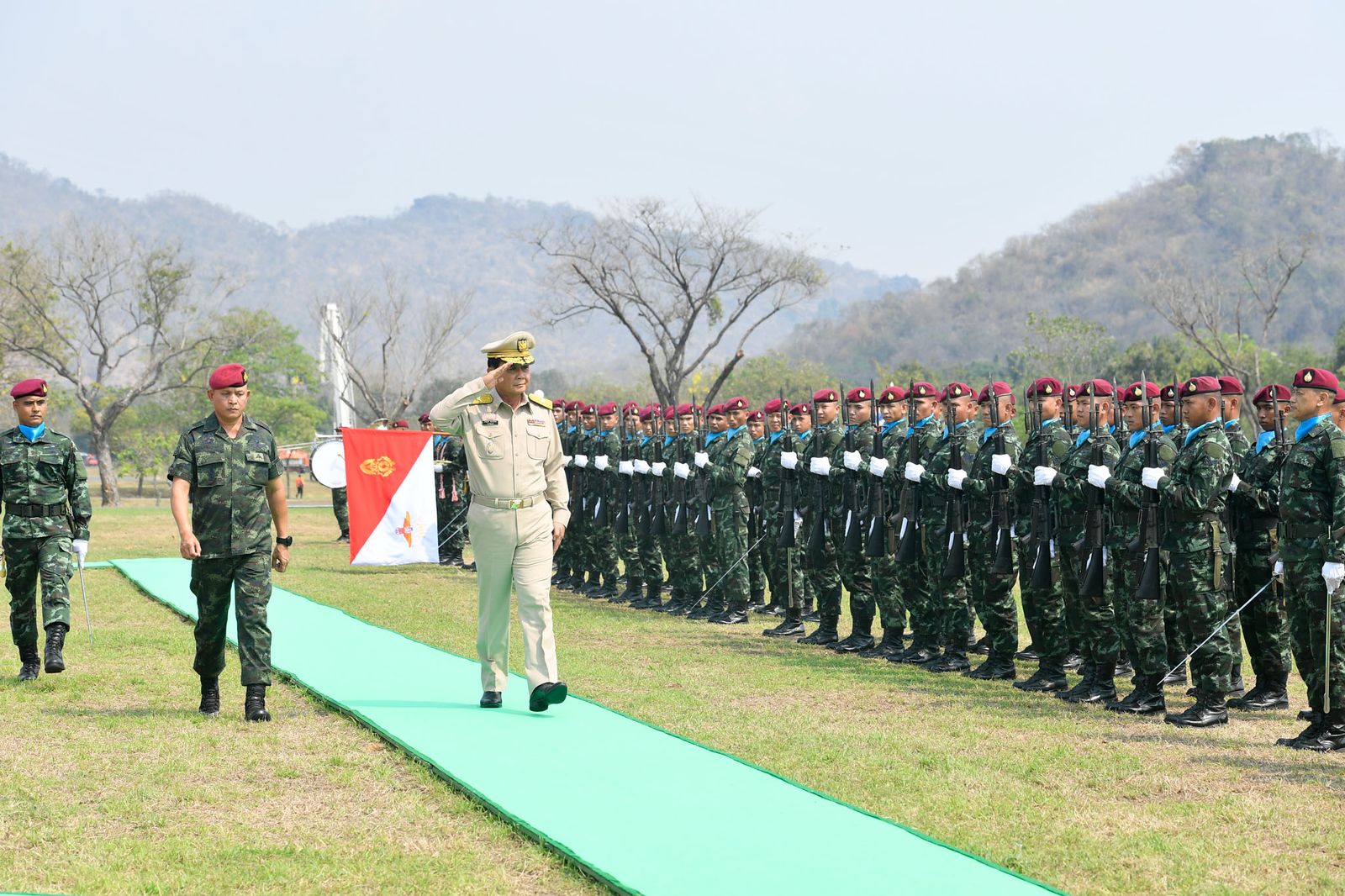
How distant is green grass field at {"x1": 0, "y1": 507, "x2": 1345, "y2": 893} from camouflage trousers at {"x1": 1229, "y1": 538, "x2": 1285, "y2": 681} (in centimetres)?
38

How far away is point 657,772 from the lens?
587cm

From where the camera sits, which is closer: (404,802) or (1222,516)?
(404,802)

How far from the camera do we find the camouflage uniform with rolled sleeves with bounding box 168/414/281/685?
698cm

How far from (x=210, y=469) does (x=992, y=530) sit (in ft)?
16.4

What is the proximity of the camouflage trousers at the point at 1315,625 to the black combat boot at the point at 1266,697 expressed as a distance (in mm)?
955

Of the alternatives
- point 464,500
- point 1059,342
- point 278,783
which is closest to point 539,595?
point 278,783

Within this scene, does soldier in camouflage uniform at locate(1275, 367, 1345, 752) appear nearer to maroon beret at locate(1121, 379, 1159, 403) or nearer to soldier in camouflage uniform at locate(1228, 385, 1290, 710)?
soldier in camouflage uniform at locate(1228, 385, 1290, 710)

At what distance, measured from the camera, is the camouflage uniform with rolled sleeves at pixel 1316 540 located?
21.0 feet

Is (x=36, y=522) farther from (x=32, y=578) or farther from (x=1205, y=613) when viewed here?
(x=1205, y=613)

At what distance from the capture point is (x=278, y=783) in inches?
229

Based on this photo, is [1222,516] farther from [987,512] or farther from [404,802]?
[404,802]

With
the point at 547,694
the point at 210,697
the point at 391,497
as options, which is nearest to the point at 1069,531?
the point at 547,694

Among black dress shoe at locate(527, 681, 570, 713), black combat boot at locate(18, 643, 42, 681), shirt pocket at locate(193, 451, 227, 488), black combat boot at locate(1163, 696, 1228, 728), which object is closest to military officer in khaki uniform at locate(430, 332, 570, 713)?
black dress shoe at locate(527, 681, 570, 713)

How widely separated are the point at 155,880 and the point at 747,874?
2077 millimetres
